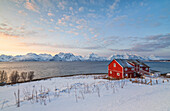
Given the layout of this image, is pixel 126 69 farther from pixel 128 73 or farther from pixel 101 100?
pixel 101 100

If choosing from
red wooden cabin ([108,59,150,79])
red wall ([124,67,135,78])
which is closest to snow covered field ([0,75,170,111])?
red wooden cabin ([108,59,150,79])

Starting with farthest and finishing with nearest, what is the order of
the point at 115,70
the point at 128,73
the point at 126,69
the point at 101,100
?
1. the point at 115,70
2. the point at 128,73
3. the point at 126,69
4. the point at 101,100

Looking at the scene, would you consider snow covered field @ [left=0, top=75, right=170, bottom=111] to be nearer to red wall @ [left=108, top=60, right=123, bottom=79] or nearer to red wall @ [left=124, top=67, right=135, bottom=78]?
red wall @ [left=124, top=67, right=135, bottom=78]

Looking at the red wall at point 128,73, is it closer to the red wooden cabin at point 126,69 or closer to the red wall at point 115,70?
the red wooden cabin at point 126,69

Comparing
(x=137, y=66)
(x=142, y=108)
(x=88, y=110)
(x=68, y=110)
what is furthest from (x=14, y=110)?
(x=137, y=66)

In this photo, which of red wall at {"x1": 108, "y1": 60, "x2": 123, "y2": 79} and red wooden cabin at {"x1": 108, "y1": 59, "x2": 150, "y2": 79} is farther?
red wall at {"x1": 108, "y1": 60, "x2": 123, "y2": 79}

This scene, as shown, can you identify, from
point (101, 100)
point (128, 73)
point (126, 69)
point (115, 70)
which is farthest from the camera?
point (115, 70)

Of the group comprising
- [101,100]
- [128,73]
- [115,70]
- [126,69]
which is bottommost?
[128,73]

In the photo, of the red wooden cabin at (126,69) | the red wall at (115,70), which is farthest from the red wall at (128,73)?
the red wall at (115,70)

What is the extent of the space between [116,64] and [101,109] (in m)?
29.8

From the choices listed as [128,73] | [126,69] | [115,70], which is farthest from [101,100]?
[115,70]

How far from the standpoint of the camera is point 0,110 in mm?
4934

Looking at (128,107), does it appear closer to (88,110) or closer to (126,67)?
(88,110)

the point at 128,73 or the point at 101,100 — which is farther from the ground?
the point at 101,100
